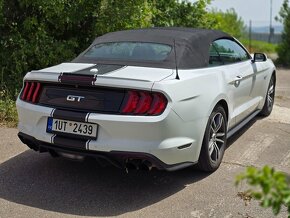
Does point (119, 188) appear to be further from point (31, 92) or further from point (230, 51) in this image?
point (230, 51)

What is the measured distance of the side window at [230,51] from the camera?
15.3 ft

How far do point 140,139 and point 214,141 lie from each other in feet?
3.71

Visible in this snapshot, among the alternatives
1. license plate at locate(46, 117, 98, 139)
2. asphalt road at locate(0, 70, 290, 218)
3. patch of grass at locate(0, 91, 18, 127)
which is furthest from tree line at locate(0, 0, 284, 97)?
license plate at locate(46, 117, 98, 139)

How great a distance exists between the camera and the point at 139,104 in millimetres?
3311

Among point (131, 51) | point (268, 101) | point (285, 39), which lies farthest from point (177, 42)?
point (285, 39)

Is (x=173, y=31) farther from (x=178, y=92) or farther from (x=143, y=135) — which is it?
(x=143, y=135)

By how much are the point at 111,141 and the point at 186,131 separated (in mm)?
653

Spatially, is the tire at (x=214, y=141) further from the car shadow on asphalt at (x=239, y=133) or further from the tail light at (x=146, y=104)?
the car shadow on asphalt at (x=239, y=133)

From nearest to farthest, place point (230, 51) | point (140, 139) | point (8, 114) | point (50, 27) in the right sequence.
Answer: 1. point (140, 139)
2. point (230, 51)
3. point (8, 114)
4. point (50, 27)

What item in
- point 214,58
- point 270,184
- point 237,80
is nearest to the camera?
point 270,184

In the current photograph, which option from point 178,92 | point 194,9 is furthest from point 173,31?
point 194,9

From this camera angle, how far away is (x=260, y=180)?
121 cm

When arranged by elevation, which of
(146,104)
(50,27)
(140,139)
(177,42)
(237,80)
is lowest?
(140,139)

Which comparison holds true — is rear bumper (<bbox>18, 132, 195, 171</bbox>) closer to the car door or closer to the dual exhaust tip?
the dual exhaust tip
